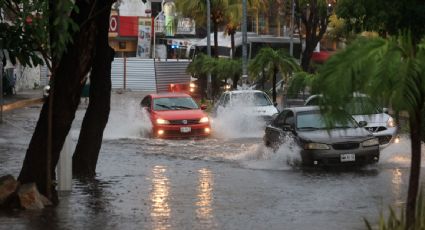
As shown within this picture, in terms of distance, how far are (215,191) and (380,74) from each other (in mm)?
7540

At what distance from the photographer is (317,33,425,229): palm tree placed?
7.76 m

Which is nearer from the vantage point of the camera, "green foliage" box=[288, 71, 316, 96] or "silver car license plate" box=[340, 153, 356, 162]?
"silver car license plate" box=[340, 153, 356, 162]

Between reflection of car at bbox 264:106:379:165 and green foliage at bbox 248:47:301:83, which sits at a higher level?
Result: green foliage at bbox 248:47:301:83

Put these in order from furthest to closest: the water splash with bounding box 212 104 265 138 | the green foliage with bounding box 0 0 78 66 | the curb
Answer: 1. the curb
2. the water splash with bounding box 212 104 265 138
3. the green foliage with bounding box 0 0 78 66

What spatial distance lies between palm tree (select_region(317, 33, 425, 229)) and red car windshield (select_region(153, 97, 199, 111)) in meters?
19.9

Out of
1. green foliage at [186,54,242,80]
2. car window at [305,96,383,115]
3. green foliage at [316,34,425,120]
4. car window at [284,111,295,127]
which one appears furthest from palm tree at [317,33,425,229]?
green foliage at [186,54,242,80]

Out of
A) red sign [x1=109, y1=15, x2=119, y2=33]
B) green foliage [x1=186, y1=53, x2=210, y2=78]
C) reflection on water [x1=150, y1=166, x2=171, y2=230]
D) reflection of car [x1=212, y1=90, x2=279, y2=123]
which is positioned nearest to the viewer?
reflection on water [x1=150, y1=166, x2=171, y2=230]

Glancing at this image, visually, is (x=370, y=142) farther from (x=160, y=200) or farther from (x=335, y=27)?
(x=335, y=27)

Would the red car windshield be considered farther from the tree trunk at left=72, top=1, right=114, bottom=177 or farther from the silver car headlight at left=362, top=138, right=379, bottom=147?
the tree trunk at left=72, top=1, right=114, bottom=177

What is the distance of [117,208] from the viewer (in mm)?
12969

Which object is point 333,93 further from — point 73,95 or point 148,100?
point 148,100

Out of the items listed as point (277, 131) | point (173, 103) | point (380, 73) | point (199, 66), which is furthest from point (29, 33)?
point (199, 66)

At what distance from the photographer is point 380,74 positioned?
25.4ft

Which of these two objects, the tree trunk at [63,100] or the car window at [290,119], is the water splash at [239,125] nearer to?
the car window at [290,119]
